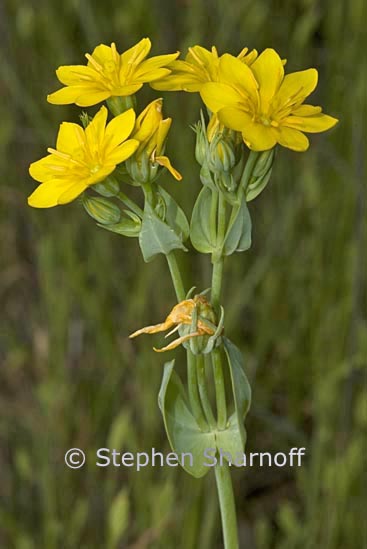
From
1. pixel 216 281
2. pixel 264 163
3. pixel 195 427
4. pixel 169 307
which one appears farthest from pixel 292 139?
pixel 169 307

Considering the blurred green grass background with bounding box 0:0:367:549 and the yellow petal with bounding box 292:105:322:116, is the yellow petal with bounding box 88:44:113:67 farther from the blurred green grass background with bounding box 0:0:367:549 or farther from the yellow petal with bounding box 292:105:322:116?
the blurred green grass background with bounding box 0:0:367:549

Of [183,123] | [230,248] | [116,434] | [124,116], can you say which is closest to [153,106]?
[124,116]

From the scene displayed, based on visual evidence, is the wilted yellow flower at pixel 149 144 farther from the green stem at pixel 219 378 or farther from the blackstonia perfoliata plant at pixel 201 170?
the green stem at pixel 219 378

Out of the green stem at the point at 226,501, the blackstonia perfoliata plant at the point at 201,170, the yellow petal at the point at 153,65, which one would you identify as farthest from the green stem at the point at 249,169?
the green stem at the point at 226,501

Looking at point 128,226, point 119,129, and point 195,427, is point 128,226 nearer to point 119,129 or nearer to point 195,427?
point 119,129

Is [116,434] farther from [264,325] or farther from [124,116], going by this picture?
[124,116]

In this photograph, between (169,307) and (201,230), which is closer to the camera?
(201,230)

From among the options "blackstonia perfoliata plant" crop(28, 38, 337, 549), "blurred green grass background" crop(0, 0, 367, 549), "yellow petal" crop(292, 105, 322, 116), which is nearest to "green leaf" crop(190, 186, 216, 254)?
"blackstonia perfoliata plant" crop(28, 38, 337, 549)
